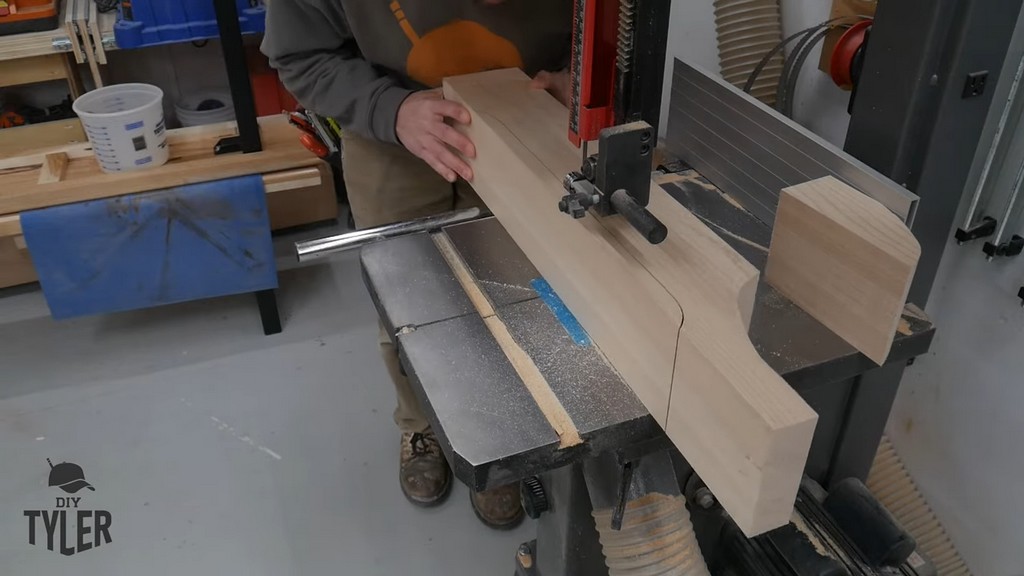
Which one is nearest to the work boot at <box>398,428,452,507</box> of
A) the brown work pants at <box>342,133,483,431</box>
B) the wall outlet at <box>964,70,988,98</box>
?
the brown work pants at <box>342,133,483,431</box>

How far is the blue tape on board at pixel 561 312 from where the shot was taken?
1.05 meters

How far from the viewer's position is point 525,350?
1032 mm

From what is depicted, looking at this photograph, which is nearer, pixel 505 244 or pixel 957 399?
pixel 505 244

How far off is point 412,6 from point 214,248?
1084 millimetres

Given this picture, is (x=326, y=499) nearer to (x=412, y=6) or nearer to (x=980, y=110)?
(x=412, y=6)

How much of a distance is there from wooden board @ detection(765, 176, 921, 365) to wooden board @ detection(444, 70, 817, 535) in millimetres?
102

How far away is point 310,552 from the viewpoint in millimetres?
1772

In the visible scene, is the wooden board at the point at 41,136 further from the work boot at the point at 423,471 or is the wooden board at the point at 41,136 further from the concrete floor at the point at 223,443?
the work boot at the point at 423,471

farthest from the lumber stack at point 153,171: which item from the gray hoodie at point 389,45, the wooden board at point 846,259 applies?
the wooden board at point 846,259

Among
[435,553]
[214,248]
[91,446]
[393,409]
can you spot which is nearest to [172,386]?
[91,446]

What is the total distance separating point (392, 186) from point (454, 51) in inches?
12.6

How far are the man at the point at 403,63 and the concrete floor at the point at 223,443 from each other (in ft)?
2.36

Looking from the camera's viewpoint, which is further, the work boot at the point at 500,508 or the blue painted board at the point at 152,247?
the blue painted board at the point at 152,247

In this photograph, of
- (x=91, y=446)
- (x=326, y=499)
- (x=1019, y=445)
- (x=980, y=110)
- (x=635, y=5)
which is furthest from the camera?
(x=91, y=446)
